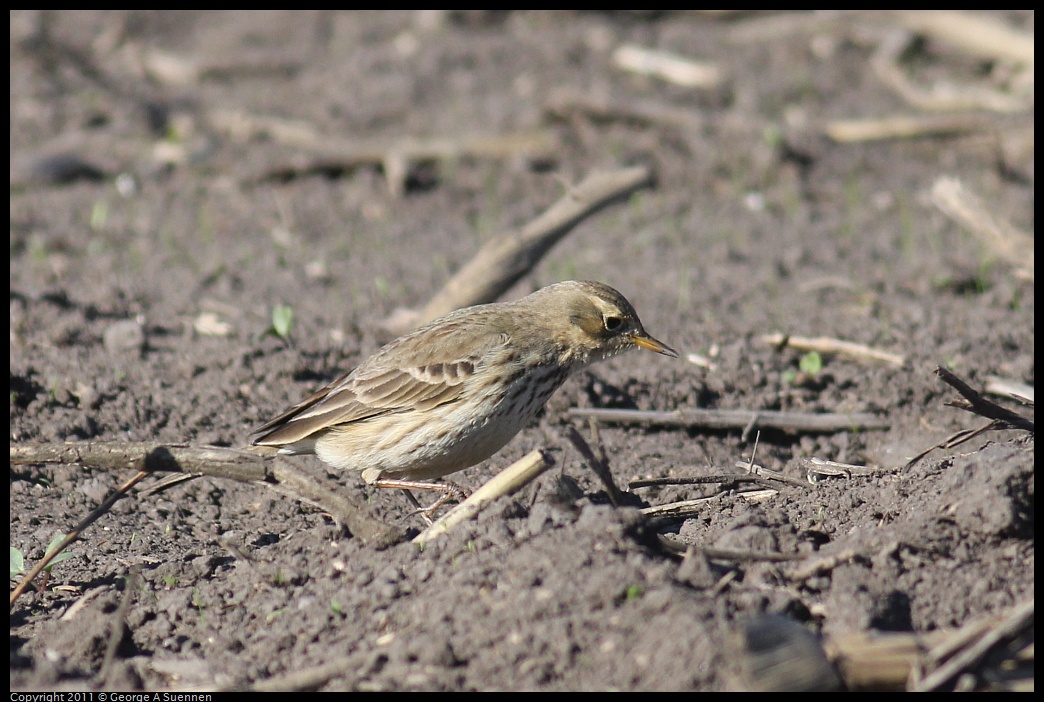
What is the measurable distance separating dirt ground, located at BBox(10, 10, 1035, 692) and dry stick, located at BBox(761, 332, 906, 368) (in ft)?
0.23

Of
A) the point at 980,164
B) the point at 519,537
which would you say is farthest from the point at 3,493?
the point at 980,164

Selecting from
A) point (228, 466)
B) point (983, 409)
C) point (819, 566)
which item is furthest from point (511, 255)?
point (819, 566)

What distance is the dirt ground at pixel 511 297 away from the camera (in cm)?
428

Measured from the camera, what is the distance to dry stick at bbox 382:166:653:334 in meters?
7.56

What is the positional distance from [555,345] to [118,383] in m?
2.82

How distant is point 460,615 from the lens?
4203 millimetres

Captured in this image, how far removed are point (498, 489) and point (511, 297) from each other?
4316mm

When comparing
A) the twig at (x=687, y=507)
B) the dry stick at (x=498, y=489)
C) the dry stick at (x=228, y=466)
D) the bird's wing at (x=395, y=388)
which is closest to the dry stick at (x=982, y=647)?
the twig at (x=687, y=507)

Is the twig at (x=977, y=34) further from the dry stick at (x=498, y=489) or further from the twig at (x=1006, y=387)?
the dry stick at (x=498, y=489)

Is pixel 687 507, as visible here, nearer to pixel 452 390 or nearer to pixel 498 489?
pixel 498 489

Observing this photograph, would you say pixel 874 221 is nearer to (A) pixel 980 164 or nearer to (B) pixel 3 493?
(A) pixel 980 164

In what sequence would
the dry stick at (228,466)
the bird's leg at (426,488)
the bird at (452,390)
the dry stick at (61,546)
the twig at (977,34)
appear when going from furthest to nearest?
the twig at (977,34) → the bird at (452,390) → the bird's leg at (426,488) → the dry stick at (228,466) → the dry stick at (61,546)

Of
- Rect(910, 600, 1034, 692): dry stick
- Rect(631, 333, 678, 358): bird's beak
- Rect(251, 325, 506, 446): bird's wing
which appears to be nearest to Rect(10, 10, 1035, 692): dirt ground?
Rect(910, 600, 1034, 692): dry stick

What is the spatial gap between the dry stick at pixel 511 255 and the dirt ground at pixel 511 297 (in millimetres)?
697
